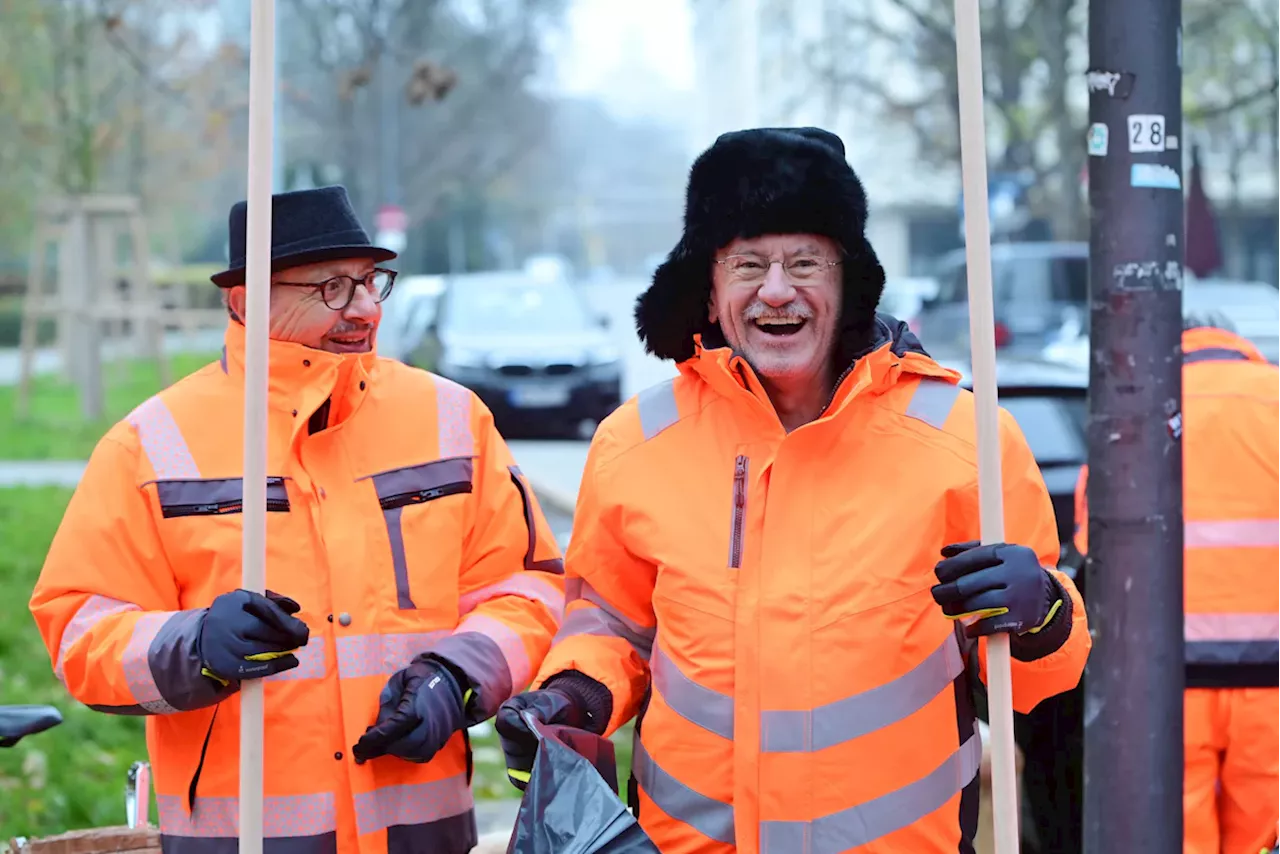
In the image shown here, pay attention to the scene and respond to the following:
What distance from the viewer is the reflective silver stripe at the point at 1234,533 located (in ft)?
11.7

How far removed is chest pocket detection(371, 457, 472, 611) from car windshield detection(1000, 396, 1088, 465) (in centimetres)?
336

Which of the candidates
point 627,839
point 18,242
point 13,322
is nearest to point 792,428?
point 627,839

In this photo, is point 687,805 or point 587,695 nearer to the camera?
point 687,805

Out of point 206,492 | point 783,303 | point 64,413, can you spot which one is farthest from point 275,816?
point 64,413

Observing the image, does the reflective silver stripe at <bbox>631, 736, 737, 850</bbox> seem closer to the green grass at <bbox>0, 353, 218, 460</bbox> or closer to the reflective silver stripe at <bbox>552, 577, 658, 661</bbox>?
the reflective silver stripe at <bbox>552, 577, 658, 661</bbox>

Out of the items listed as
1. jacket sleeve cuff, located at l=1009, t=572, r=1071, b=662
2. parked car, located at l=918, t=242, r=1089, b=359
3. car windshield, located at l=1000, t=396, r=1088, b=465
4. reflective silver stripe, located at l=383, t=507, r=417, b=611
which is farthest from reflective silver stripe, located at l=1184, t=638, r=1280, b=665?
parked car, located at l=918, t=242, r=1089, b=359

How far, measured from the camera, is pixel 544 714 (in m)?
2.56

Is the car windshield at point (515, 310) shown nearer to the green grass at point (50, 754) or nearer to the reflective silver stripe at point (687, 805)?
the green grass at point (50, 754)

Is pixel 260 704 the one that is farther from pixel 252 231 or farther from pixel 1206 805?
pixel 1206 805

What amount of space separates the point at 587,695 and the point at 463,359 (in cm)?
1284

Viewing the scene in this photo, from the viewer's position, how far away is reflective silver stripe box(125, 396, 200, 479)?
2.95m

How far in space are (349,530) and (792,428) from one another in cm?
82

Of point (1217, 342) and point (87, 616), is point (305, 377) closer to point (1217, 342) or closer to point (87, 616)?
point (87, 616)

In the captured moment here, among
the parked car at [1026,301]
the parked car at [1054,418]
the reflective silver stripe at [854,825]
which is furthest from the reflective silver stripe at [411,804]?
the parked car at [1026,301]
